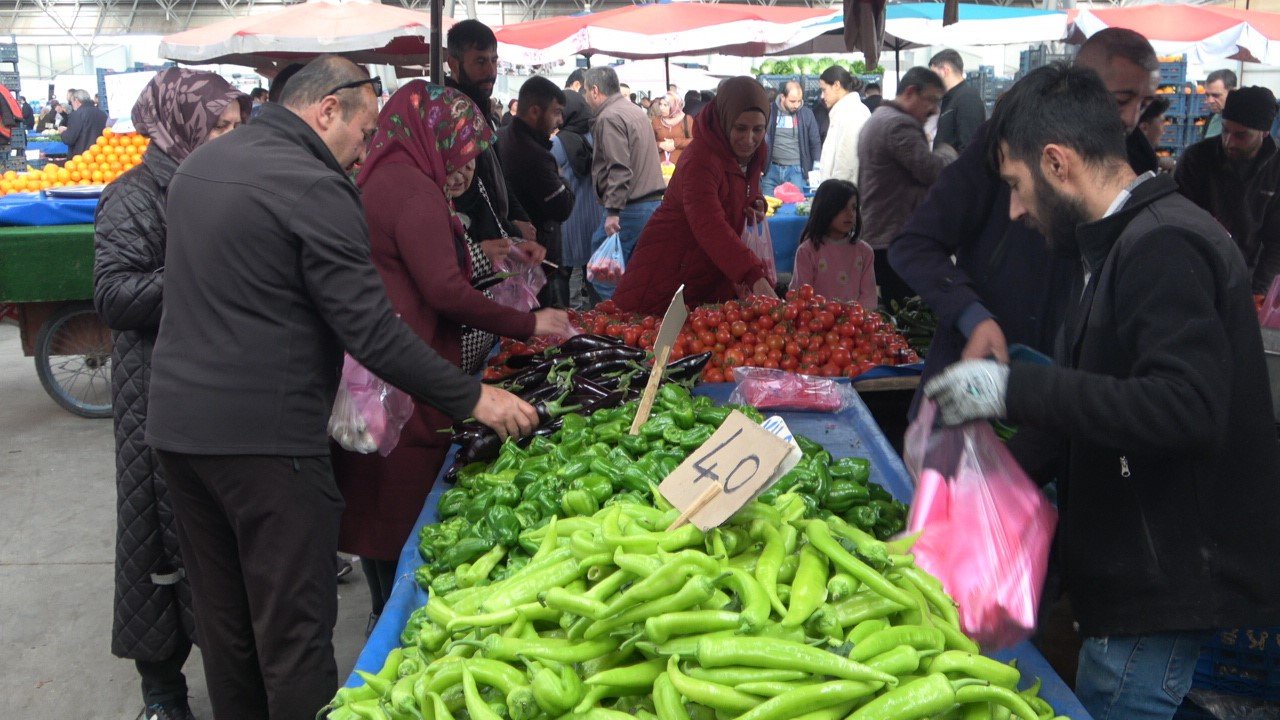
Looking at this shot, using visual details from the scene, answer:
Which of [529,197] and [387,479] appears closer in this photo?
[387,479]

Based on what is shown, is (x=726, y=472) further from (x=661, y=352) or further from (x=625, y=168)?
(x=625, y=168)

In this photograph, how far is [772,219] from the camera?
9.73 meters

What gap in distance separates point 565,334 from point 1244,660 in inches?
93.7

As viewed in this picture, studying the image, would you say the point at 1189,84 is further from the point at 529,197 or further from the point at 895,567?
the point at 895,567

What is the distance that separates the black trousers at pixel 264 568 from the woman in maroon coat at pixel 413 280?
0.57 metres

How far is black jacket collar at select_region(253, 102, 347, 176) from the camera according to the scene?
250 cm

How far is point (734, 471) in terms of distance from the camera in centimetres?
179

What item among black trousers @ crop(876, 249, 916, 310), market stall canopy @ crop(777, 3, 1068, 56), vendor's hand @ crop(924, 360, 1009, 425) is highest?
market stall canopy @ crop(777, 3, 1068, 56)

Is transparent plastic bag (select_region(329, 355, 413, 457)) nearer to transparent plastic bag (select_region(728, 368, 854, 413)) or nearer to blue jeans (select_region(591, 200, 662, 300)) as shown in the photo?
transparent plastic bag (select_region(728, 368, 854, 413))

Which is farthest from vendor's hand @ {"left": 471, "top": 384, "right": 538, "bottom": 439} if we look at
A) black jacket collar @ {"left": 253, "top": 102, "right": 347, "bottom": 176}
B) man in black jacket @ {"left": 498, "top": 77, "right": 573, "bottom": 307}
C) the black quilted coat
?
man in black jacket @ {"left": 498, "top": 77, "right": 573, "bottom": 307}

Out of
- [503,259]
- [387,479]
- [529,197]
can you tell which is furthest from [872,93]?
[387,479]

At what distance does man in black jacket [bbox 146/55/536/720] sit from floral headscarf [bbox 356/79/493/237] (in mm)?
557

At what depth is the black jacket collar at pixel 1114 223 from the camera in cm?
181

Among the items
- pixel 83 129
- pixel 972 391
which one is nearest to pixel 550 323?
pixel 972 391
